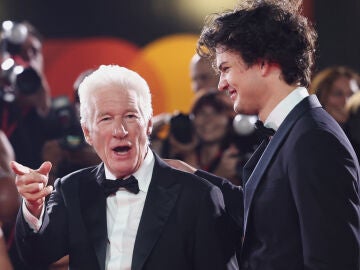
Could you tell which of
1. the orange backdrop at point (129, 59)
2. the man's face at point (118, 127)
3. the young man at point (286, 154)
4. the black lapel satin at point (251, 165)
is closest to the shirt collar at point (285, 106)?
the young man at point (286, 154)

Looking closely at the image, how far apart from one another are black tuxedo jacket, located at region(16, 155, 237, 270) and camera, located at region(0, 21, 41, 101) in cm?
174

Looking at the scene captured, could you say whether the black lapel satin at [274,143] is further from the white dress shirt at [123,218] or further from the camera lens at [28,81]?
the camera lens at [28,81]

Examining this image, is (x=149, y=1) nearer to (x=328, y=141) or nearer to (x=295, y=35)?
(x=295, y=35)

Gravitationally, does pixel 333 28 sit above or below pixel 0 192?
above

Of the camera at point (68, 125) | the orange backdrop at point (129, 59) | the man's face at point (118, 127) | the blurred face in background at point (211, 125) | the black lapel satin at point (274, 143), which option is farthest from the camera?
the orange backdrop at point (129, 59)

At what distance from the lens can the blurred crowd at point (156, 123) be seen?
3474 mm

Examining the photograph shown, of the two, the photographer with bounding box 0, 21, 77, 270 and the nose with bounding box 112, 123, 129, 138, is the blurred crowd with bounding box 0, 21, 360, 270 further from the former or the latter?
the nose with bounding box 112, 123, 129, 138

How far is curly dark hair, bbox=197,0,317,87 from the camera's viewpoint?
1.91 metres

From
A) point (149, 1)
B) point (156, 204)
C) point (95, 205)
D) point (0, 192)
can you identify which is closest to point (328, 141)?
point (156, 204)

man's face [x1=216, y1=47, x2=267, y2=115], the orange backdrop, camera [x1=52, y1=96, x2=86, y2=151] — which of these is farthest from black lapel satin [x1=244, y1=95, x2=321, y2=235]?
the orange backdrop

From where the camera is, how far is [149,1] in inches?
209

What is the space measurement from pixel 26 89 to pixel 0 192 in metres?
1.05

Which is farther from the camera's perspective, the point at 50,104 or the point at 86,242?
the point at 50,104

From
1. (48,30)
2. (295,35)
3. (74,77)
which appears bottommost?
(74,77)
